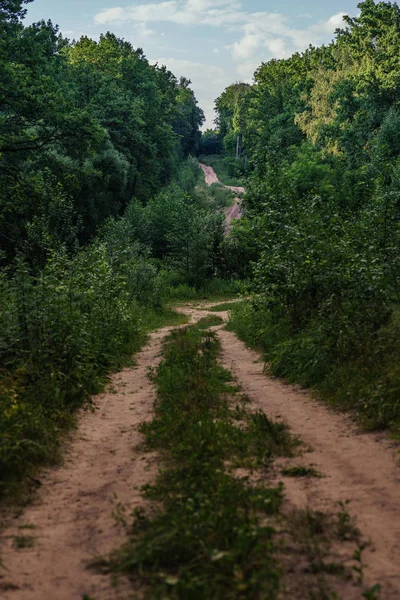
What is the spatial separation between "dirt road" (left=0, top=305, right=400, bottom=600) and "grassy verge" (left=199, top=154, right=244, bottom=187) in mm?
56784

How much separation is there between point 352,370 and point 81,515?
4.70 m

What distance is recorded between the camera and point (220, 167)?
81.6 m

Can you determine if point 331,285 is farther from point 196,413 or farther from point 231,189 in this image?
point 231,189

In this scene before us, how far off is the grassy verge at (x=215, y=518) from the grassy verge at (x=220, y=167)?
189 ft

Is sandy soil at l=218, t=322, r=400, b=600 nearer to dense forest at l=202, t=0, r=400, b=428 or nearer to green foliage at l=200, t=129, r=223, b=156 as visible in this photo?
dense forest at l=202, t=0, r=400, b=428

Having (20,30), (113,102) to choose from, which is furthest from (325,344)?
(113,102)

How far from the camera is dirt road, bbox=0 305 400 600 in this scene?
3414 millimetres

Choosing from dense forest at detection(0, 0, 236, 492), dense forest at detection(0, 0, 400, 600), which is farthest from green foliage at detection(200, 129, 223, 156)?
dense forest at detection(0, 0, 400, 600)

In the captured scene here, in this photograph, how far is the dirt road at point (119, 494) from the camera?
3.41 meters

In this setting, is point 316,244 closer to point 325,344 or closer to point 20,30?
point 325,344

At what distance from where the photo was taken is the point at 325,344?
899cm

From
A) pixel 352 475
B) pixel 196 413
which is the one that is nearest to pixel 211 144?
pixel 196 413

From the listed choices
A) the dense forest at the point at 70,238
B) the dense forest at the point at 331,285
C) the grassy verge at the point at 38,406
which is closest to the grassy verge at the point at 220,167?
the dense forest at the point at 70,238

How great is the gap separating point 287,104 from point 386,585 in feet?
175
